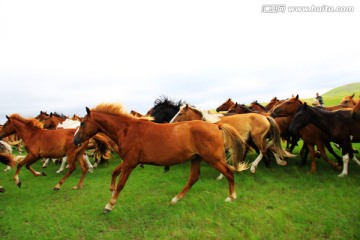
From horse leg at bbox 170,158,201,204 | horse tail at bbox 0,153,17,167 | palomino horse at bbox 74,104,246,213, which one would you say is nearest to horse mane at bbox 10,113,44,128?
horse tail at bbox 0,153,17,167

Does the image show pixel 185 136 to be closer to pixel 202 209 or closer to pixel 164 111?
pixel 202 209

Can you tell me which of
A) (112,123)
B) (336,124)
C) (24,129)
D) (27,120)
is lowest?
(336,124)

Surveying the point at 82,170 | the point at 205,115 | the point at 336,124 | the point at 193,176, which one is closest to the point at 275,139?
the point at 336,124

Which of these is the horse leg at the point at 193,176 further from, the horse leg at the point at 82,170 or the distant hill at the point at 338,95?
the distant hill at the point at 338,95

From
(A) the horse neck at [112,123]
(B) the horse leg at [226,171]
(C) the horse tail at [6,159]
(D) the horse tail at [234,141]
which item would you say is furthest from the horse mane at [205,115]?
(C) the horse tail at [6,159]

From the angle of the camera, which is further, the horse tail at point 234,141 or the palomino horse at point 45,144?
the palomino horse at point 45,144

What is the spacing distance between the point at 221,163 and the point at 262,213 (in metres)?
1.29

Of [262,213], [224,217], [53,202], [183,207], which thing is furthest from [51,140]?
[262,213]

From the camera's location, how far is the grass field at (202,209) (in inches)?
198

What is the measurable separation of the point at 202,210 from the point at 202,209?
0.18ft

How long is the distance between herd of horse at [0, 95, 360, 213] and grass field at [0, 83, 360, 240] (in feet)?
1.31

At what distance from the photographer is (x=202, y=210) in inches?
229

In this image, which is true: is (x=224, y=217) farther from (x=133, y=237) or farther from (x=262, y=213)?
(x=133, y=237)

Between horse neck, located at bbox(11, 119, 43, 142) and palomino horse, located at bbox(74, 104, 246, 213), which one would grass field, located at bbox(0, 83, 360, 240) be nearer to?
palomino horse, located at bbox(74, 104, 246, 213)
